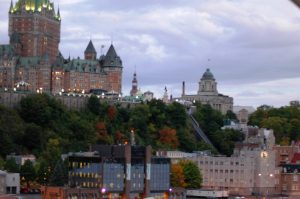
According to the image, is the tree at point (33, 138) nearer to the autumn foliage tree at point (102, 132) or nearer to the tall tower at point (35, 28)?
the autumn foliage tree at point (102, 132)

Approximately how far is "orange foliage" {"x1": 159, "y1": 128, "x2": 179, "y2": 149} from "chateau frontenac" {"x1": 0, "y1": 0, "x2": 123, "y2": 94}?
43.3ft

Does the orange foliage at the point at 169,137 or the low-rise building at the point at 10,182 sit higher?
the orange foliage at the point at 169,137

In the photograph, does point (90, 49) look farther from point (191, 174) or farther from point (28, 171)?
point (28, 171)

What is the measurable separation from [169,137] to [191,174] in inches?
507

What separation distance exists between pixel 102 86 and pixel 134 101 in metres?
8.09

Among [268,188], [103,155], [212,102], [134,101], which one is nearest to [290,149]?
[268,188]

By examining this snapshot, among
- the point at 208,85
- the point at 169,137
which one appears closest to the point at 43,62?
the point at 169,137

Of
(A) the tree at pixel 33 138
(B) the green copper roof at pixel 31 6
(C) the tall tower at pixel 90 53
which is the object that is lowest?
(A) the tree at pixel 33 138

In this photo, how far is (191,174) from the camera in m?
46.2

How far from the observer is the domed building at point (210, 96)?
99562mm

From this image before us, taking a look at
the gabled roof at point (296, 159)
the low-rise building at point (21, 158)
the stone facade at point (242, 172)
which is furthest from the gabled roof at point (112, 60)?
the low-rise building at point (21, 158)

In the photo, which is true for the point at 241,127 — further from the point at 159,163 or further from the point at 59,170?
the point at 59,170

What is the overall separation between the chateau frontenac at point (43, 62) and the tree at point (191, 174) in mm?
24633

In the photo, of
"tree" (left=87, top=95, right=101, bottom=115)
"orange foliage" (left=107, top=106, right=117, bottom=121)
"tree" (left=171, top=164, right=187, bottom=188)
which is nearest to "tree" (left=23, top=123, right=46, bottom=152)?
"tree" (left=171, top=164, right=187, bottom=188)
